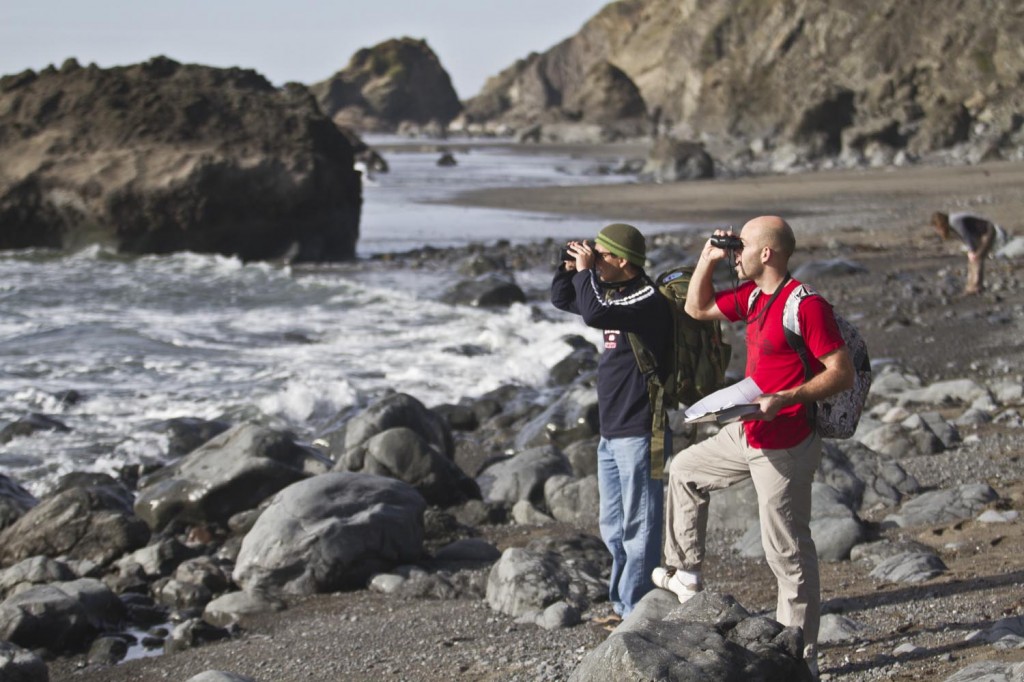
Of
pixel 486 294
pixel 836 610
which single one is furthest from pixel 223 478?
pixel 486 294

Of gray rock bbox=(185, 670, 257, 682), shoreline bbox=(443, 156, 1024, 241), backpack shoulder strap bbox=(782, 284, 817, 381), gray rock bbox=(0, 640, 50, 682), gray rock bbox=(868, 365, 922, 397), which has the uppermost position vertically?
backpack shoulder strap bbox=(782, 284, 817, 381)

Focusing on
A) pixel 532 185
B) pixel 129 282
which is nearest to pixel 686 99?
pixel 532 185

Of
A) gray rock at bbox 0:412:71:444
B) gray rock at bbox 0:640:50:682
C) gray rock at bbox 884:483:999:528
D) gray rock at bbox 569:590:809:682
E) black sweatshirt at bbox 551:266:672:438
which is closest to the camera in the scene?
gray rock at bbox 569:590:809:682

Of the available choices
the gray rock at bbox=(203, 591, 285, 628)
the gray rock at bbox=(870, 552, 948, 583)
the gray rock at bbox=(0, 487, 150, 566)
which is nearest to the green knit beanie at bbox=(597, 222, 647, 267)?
the gray rock at bbox=(870, 552, 948, 583)

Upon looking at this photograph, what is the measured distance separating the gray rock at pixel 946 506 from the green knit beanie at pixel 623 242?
2.72 meters

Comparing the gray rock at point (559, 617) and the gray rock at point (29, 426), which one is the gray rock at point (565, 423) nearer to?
the gray rock at point (29, 426)

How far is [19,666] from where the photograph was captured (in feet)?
18.7

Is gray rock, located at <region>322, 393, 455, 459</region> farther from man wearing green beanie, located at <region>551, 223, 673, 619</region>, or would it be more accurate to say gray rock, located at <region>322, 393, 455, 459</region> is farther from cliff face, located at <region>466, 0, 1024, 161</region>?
cliff face, located at <region>466, 0, 1024, 161</region>

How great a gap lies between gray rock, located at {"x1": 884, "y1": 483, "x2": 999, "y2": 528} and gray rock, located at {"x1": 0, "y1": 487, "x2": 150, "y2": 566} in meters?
4.77

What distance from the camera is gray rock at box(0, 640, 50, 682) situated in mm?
5652

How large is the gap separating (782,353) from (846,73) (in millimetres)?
66008

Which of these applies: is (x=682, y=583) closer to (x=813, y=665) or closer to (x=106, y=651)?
(x=813, y=665)

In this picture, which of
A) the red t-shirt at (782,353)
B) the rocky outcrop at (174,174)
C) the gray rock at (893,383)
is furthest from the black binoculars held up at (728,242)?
the rocky outcrop at (174,174)

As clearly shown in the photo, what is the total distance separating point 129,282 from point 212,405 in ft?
32.1
